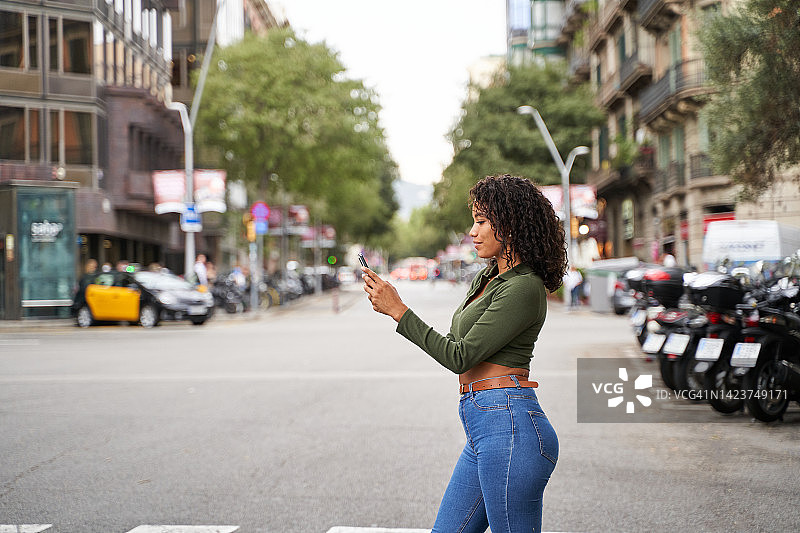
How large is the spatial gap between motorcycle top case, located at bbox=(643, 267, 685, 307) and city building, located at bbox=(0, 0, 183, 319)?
20.2m

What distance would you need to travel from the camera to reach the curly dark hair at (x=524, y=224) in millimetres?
3369

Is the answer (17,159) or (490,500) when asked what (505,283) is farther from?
(17,159)

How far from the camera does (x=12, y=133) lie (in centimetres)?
3084

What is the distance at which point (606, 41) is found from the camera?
46344mm

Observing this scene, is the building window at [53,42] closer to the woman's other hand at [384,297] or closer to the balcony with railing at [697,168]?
the balcony with railing at [697,168]

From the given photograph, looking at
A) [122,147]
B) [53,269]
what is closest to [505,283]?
[53,269]

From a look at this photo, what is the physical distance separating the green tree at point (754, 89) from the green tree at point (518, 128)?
3219cm

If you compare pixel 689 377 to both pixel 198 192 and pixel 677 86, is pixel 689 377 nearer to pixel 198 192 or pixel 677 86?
pixel 198 192

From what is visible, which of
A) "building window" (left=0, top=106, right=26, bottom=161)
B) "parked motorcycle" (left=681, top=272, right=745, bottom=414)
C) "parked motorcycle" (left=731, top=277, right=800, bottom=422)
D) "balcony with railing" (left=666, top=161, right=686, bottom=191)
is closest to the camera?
"parked motorcycle" (left=731, top=277, right=800, bottom=422)

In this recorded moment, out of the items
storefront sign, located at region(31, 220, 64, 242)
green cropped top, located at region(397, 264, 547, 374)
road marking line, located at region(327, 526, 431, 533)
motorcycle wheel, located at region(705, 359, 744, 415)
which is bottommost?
road marking line, located at region(327, 526, 431, 533)

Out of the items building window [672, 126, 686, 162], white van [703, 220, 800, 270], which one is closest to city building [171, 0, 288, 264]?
building window [672, 126, 686, 162]

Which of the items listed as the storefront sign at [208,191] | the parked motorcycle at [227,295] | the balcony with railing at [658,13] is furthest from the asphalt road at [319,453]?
the balcony with railing at [658,13]

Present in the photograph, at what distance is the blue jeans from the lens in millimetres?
3172

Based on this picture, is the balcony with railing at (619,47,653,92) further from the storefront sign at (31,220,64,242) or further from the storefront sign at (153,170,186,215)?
the storefront sign at (31,220,64,242)
